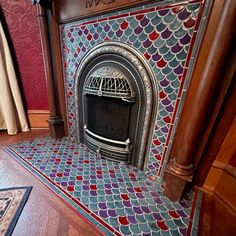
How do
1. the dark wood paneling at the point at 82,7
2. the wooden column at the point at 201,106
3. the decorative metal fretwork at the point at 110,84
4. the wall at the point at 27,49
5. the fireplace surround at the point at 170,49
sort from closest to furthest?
the wooden column at the point at 201,106
the fireplace surround at the point at 170,49
the dark wood paneling at the point at 82,7
the decorative metal fretwork at the point at 110,84
the wall at the point at 27,49

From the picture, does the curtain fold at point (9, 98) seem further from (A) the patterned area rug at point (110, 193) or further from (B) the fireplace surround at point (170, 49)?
(B) the fireplace surround at point (170, 49)

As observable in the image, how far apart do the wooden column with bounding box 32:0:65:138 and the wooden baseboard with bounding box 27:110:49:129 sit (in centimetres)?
42

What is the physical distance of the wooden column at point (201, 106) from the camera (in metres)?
0.62

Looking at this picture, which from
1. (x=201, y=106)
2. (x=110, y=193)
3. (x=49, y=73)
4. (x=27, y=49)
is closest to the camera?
(x=201, y=106)

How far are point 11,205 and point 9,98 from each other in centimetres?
133

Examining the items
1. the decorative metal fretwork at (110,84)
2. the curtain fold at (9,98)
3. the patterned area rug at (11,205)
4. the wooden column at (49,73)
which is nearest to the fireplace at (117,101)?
the decorative metal fretwork at (110,84)

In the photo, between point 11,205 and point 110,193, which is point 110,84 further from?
point 11,205

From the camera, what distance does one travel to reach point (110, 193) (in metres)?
1.06

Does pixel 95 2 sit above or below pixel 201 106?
above

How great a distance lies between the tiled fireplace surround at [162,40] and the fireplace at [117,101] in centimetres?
6

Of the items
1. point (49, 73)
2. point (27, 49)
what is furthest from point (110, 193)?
point (27, 49)

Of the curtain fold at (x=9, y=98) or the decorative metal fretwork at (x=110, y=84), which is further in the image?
the curtain fold at (x=9, y=98)

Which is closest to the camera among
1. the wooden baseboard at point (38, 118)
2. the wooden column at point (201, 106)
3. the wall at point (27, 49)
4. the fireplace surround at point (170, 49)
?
the wooden column at point (201, 106)

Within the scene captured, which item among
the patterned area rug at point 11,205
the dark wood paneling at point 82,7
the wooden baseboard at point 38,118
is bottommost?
the patterned area rug at point 11,205
